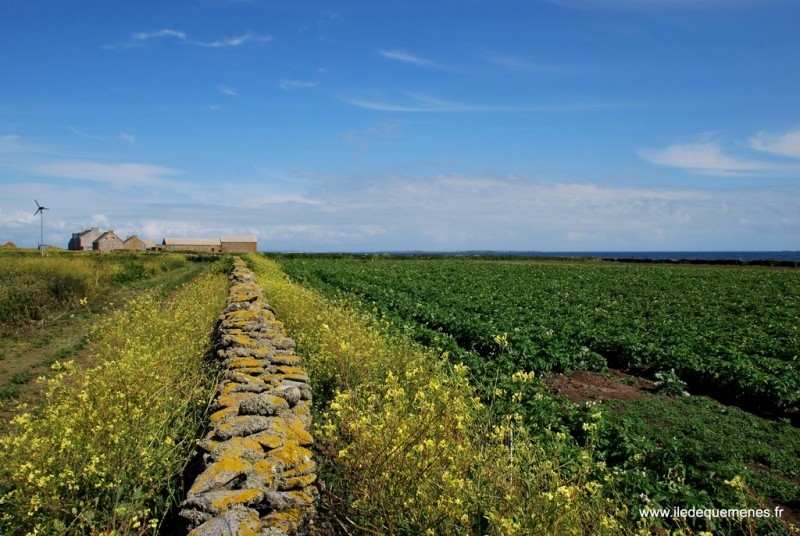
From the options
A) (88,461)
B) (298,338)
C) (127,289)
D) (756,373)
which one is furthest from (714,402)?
(127,289)

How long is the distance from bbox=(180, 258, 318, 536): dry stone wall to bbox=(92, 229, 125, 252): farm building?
10397 cm

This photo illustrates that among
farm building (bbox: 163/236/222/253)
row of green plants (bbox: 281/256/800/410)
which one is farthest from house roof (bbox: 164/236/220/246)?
row of green plants (bbox: 281/256/800/410)

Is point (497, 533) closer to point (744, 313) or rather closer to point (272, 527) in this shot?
point (272, 527)

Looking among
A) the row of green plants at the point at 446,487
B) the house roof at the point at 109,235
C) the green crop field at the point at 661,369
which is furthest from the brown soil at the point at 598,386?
the house roof at the point at 109,235

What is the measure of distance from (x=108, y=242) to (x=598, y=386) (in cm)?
10744

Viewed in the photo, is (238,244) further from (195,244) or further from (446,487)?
(446,487)

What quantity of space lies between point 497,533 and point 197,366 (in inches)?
218

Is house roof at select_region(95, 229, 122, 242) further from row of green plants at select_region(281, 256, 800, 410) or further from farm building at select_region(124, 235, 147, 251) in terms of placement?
row of green plants at select_region(281, 256, 800, 410)

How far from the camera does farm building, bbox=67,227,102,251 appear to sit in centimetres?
9800

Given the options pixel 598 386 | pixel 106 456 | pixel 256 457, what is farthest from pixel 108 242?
pixel 256 457

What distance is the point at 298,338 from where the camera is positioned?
952 cm

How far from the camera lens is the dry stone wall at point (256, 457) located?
133 inches

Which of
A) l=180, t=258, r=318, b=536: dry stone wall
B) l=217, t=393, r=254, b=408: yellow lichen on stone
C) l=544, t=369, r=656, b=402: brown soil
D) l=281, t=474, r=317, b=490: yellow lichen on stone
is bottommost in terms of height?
l=544, t=369, r=656, b=402: brown soil

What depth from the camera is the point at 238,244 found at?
103188 millimetres
